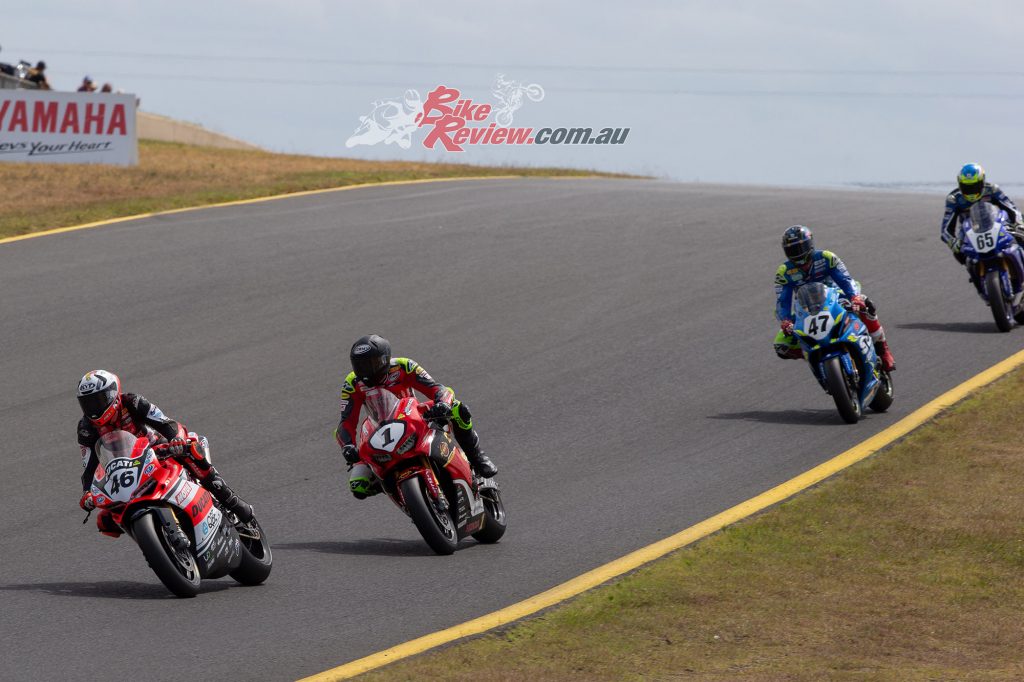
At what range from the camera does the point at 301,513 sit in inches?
449

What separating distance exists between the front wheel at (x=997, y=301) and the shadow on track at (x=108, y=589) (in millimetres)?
11491

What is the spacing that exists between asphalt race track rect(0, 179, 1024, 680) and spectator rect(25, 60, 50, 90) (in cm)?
1462

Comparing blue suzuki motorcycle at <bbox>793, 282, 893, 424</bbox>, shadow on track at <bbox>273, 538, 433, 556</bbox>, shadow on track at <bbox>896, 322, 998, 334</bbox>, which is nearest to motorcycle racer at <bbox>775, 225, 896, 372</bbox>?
blue suzuki motorcycle at <bbox>793, 282, 893, 424</bbox>

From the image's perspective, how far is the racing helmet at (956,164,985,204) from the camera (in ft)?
58.1

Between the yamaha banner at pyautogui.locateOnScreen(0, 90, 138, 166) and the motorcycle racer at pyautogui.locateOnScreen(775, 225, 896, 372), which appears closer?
the motorcycle racer at pyautogui.locateOnScreen(775, 225, 896, 372)

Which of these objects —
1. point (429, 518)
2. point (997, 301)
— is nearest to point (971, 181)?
point (997, 301)

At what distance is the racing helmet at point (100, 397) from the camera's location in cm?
884

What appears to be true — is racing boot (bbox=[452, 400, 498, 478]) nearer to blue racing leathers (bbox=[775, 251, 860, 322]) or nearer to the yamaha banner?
blue racing leathers (bbox=[775, 251, 860, 322])

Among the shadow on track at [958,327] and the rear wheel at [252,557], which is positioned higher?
the shadow on track at [958,327]

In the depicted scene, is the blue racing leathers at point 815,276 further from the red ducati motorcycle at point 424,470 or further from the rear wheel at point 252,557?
the rear wheel at point 252,557

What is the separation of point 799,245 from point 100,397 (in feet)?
24.6

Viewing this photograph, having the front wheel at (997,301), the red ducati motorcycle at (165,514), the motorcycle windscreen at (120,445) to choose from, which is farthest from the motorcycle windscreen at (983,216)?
the motorcycle windscreen at (120,445)

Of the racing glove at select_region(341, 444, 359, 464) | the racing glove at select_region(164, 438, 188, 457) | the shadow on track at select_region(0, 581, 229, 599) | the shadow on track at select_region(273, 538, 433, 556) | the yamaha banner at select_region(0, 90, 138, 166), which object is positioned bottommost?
the shadow on track at select_region(0, 581, 229, 599)

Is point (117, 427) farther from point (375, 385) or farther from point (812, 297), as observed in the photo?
point (812, 297)
